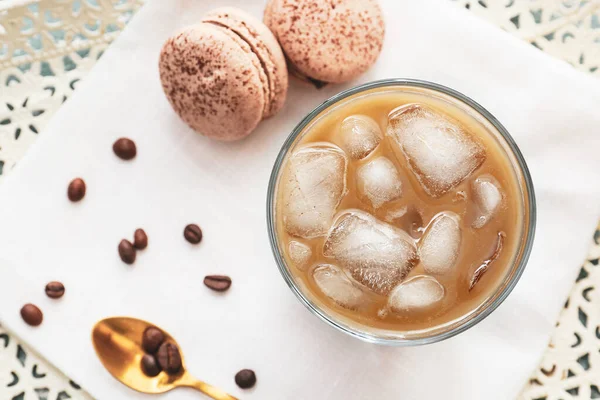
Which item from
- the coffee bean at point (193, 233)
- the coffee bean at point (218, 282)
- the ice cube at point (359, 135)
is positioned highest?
the ice cube at point (359, 135)

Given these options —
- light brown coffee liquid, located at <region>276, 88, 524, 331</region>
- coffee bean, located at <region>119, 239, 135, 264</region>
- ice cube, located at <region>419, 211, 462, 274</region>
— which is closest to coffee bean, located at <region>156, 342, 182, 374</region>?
coffee bean, located at <region>119, 239, 135, 264</region>

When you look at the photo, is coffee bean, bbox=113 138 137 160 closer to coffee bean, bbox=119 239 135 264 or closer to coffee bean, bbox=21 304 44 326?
coffee bean, bbox=119 239 135 264

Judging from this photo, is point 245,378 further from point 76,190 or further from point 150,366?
point 76,190

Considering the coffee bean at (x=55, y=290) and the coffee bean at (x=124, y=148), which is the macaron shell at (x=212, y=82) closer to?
the coffee bean at (x=124, y=148)

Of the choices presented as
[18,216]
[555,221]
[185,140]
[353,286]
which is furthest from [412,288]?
[18,216]

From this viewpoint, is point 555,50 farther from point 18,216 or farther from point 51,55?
point 18,216

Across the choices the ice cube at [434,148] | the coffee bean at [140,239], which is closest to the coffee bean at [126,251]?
the coffee bean at [140,239]
